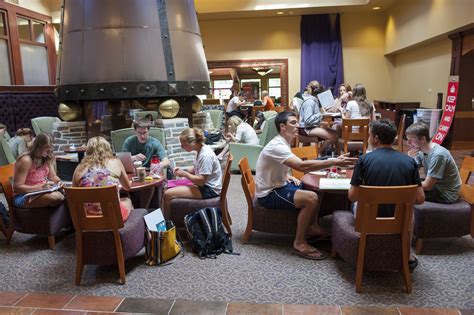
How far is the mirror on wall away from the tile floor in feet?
31.9

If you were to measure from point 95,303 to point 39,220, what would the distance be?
1.29m

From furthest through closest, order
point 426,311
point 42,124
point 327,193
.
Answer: point 42,124, point 327,193, point 426,311

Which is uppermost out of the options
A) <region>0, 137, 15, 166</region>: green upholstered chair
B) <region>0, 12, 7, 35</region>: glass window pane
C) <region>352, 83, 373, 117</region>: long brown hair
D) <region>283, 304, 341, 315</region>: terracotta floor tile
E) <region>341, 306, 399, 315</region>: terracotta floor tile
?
<region>0, 12, 7, 35</region>: glass window pane

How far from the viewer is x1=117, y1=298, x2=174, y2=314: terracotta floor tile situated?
2.59 m

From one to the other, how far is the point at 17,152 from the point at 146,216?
3403 millimetres

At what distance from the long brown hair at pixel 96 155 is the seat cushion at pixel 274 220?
133cm

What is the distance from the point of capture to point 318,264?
3.20m

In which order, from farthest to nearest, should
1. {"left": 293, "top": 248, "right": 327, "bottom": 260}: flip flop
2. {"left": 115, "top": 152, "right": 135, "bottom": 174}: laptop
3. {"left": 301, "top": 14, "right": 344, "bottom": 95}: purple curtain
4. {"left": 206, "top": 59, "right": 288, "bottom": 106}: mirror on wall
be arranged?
{"left": 206, "top": 59, "right": 288, "bottom": 106}: mirror on wall < {"left": 301, "top": 14, "right": 344, "bottom": 95}: purple curtain < {"left": 115, "top": 152, "right": 135, "bottom": 174}: laptop < {"left": 293, "top": 248, "right": 327, "bottom": 260}: flip flop

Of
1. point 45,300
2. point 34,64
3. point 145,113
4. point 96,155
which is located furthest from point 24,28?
point 45,300

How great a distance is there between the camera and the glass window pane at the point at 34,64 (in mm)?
9867

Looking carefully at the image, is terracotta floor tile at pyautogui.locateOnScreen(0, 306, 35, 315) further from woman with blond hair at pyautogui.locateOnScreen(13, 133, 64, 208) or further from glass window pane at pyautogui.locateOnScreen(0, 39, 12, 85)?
glass window pane at pyautogui.locateOnScreen(0, 39, 12, 85)

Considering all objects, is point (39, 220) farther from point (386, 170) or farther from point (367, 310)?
point (386, 170)

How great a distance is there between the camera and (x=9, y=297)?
2809 millimetres

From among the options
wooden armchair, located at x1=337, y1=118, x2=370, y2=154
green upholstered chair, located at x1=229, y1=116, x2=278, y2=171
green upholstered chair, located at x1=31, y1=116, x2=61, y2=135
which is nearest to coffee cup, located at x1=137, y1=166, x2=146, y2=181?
green upholstered chair, located at x1=229, y1=116, x2=278, y2=171
